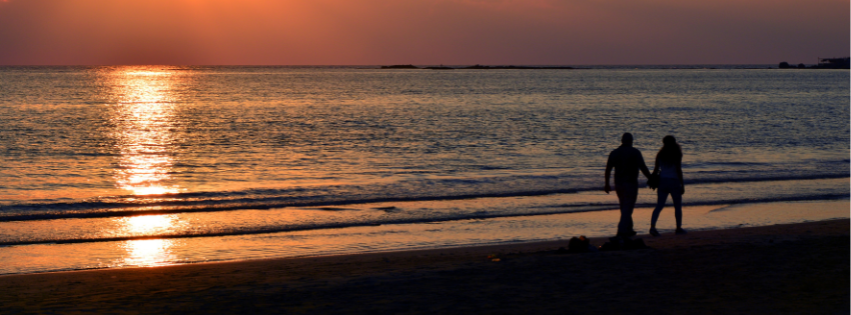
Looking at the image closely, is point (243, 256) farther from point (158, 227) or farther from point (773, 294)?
point (773, 294)

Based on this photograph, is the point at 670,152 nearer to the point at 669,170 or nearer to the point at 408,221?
the point at 669,170

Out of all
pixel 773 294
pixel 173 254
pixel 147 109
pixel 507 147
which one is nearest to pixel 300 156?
pixel 507 147

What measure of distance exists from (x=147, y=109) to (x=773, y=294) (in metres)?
64.1

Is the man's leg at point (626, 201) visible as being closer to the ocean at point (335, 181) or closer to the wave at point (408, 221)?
the ocean at point (335, 181)

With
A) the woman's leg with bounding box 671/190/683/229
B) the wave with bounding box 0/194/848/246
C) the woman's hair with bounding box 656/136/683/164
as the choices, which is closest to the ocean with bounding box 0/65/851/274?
the wave with bounding box 0/194/848/246

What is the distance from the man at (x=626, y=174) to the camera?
32.4 feet

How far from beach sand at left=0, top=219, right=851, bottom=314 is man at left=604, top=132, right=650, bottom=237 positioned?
0.56 metres

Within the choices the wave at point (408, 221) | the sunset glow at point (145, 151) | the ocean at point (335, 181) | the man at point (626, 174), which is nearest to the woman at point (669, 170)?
the man at point (626, 174)

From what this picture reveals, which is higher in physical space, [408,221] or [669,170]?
[669,170]

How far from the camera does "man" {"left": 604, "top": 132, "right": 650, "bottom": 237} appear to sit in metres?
9.88

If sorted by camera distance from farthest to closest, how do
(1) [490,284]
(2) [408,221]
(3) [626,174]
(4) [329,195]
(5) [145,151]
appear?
1. (5) [145,151]
2. (4) [329,195]
3. (2) [408,221]
4. (3) [626,174]
5. (1) [490,284]

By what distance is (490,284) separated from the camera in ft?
25.7

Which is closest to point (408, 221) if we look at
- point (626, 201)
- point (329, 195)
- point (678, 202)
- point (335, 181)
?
point (329, 195)

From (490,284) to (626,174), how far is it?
10.5 feet
